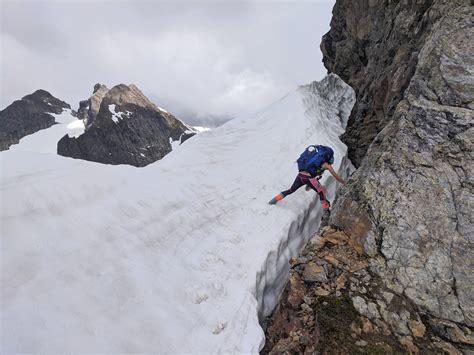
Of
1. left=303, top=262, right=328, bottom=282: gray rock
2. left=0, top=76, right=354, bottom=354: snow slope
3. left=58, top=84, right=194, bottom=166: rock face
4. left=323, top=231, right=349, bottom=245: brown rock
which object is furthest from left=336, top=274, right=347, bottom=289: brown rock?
left=58, top=84, right=194, bottom=166: rock face

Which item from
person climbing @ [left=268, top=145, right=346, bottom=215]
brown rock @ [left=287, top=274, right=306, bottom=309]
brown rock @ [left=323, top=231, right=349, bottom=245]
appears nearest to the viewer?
brown rock @ [left=287, top=274, right=306, bottom=309]

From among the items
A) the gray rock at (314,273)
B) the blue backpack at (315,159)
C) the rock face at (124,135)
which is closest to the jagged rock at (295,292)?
the gray rock at (314,273)

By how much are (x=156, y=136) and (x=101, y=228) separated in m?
163

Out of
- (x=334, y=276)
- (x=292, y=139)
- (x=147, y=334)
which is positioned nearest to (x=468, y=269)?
(x=334, y=276)

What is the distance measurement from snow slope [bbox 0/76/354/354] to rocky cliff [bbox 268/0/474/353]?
5.52 ft

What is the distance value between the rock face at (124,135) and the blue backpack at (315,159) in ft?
468

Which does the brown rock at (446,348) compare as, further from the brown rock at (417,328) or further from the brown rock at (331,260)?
the brown rock at (331,260)

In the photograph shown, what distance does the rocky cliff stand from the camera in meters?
5.30

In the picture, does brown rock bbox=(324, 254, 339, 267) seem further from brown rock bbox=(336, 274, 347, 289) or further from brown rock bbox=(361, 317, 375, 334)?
brown rock bbox=(361, 317, 375, 334)

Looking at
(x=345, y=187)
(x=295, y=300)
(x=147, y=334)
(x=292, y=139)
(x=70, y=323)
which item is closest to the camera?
(x=70, y=323)

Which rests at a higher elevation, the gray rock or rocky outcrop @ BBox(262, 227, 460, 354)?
the gray rock

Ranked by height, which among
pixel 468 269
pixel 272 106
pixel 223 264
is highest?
pixel 272 106

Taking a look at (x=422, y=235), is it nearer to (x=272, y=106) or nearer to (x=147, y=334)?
(x=147, y=334)

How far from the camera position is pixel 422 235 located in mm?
6137
